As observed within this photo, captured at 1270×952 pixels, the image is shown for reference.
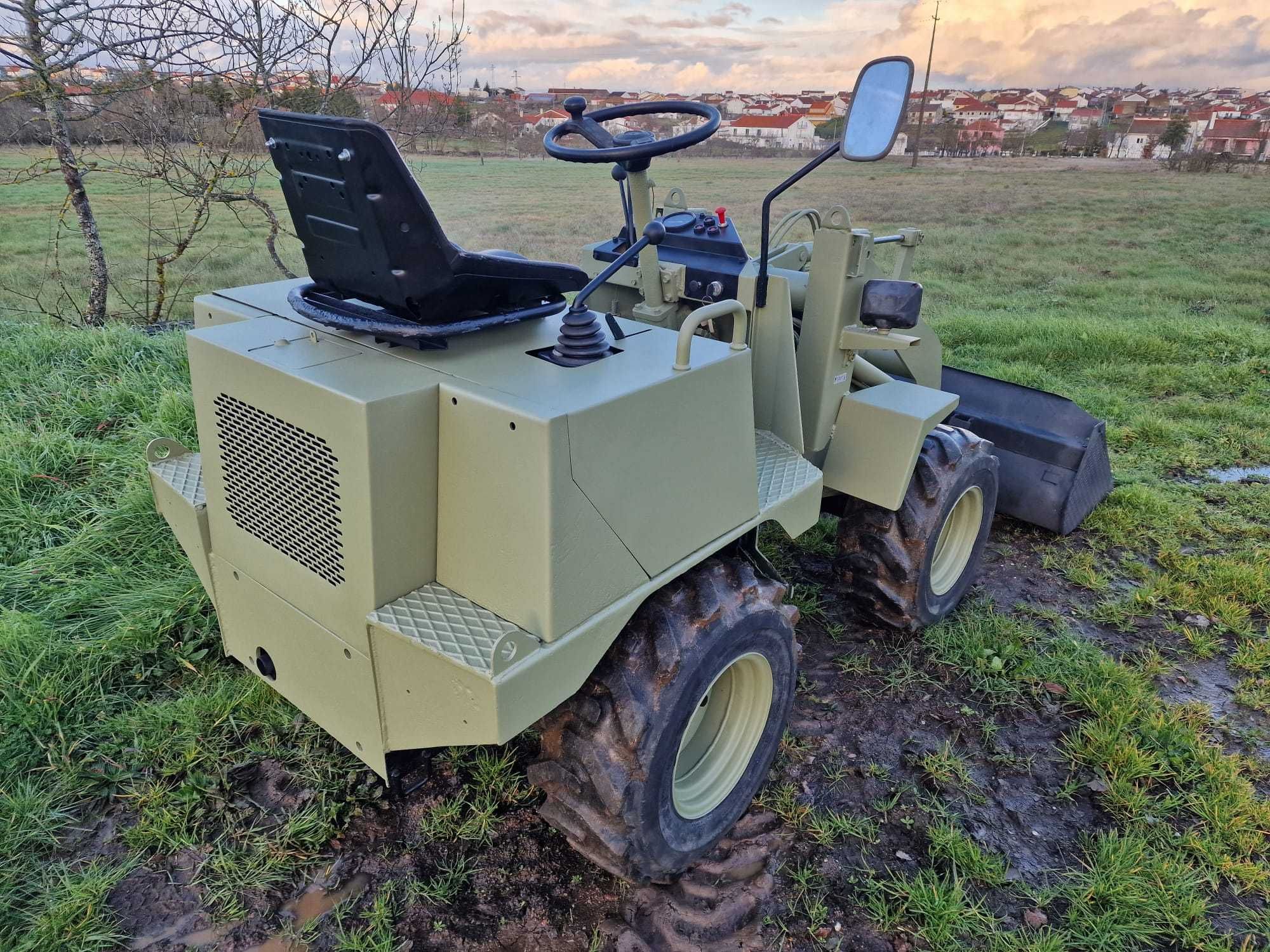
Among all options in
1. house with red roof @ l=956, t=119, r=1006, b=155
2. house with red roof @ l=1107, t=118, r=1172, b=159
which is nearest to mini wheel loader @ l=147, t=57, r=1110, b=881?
house with red roof @ l=956, t=119, r=1006, b=155

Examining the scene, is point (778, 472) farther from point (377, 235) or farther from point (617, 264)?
point (377, 235)

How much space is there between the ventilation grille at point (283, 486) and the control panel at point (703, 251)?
153 cm

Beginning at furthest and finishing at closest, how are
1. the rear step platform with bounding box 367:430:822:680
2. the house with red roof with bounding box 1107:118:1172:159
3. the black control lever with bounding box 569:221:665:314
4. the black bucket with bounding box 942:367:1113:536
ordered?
1. the house with red roof with bounding box 1107:118:1172:159
2. the black bucket with bounding box 942:367:1113:536
3. the black control lever with bounding box 569:221:665:314
4. the rear step platform with bounding box 367:430:822:680

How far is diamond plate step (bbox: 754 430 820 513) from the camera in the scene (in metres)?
2.37

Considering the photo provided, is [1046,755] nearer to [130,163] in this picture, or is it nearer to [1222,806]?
[1222,806]

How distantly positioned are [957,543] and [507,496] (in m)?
2.43

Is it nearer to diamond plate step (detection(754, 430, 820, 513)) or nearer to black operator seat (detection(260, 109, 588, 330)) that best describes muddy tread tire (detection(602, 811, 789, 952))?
diamond plate step (detection(754, 430, 820, 513))

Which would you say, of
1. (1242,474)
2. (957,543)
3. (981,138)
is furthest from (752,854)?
(981,138)

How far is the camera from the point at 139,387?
4.45 metres

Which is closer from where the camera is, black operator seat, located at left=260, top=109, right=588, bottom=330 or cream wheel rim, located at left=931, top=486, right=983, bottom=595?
black operator seat, located at left=260, top=109, right=588, bottom=330

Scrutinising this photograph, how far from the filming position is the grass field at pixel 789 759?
6.91ft

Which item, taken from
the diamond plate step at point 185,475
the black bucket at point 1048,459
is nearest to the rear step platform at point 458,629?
the diamond plate step at point 185,475

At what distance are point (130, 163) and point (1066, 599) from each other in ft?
21.0

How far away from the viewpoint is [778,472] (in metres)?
2.53
